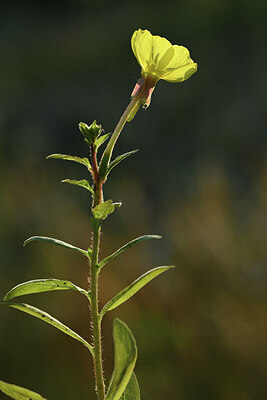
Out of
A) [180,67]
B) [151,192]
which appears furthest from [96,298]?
[151,192]

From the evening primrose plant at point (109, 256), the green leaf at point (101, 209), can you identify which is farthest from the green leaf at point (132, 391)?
the green leaf at point (101, 209)

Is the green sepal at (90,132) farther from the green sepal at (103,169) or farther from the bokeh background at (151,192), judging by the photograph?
the bokeh background at (151,192)

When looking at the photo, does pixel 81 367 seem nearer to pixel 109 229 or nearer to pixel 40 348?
pixel 40 348

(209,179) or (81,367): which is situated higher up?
(209,179)

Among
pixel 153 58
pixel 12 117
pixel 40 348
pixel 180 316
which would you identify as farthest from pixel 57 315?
pixel 12 117

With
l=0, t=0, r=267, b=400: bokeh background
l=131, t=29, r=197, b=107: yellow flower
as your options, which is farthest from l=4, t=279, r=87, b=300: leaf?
l=0, t=0, r=267, b=400: bokeh background

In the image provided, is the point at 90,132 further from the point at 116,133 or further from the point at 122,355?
the point at 122,355
